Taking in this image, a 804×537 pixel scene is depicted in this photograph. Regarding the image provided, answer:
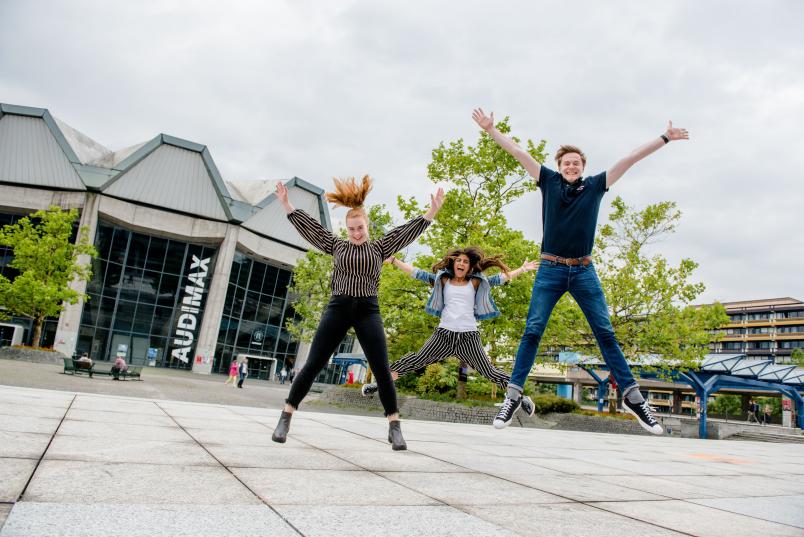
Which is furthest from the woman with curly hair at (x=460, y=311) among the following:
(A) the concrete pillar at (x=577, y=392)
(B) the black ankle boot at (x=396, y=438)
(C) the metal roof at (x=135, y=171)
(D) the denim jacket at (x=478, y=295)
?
(A) the concrete pillar at (x=577, y=392)

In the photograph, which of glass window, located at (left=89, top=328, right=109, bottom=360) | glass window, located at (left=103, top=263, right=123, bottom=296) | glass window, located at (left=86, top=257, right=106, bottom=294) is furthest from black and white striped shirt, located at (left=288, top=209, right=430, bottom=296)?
glass window, located at (left=103, top=263, right=123, bottom=296)

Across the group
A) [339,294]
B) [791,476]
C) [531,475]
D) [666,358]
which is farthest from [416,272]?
[666,358]

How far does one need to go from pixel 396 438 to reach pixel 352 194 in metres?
2.09

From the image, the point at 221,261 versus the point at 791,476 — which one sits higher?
the point at 221,261

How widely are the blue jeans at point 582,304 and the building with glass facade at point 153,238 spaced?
40.5m

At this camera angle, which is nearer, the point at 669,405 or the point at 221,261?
the point at 221,261

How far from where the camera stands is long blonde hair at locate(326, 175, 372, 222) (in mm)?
4664

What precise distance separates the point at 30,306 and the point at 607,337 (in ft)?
107

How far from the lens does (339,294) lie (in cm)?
444

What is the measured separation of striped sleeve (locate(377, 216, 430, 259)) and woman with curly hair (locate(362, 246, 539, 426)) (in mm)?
1379

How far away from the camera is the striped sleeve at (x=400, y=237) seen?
463 centimetres

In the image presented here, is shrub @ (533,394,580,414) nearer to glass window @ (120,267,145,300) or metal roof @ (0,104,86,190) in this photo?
glass window @ (120,267,145,300)

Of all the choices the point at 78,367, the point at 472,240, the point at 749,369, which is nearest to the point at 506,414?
the point at 472,240

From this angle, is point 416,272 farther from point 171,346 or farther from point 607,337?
point 171,346
